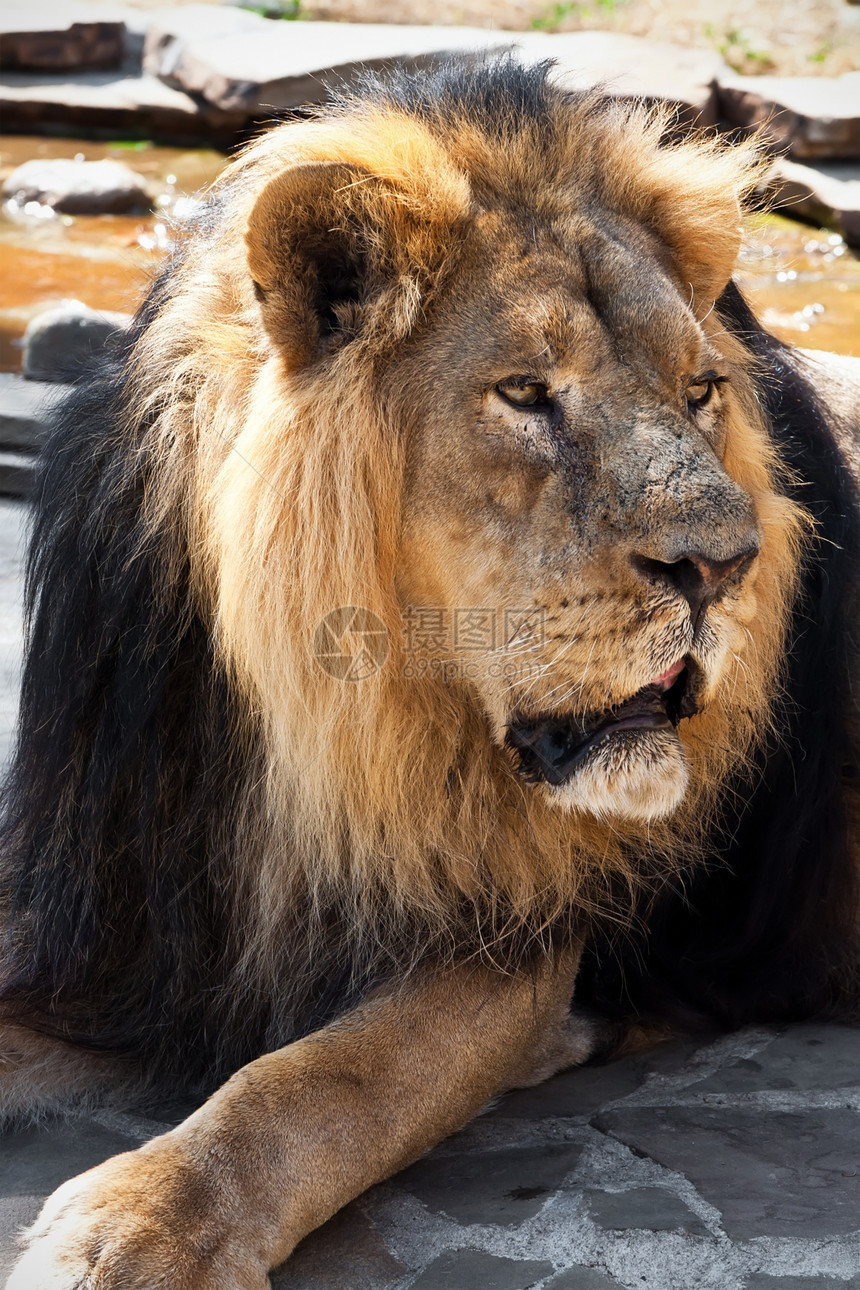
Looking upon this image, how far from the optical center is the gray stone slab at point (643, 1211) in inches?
87.7

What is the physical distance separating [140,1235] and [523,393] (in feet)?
4.10

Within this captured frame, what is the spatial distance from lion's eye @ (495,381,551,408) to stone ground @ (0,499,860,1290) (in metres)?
1.19

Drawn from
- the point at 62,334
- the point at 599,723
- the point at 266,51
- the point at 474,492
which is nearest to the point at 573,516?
the point at 474,492

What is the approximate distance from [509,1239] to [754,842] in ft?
3.02

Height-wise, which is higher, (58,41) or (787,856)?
(58,41)

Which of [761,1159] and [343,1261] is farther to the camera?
[761,1159]

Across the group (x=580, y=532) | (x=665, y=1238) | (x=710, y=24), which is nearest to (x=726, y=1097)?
(x=665, y=1238)

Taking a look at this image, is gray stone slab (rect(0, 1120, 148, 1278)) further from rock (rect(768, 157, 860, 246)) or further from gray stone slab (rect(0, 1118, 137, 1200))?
rock (rect(768, 157, 860, 246))

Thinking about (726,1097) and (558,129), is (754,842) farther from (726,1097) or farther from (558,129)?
(558,129)

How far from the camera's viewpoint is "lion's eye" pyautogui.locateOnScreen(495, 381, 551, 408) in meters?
2.17

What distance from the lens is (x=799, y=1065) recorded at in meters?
2.72

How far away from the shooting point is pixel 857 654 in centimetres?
288

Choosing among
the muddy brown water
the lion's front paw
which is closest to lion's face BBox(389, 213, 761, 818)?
the lion's front paw

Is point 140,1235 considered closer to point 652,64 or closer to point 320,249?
point 320,249
